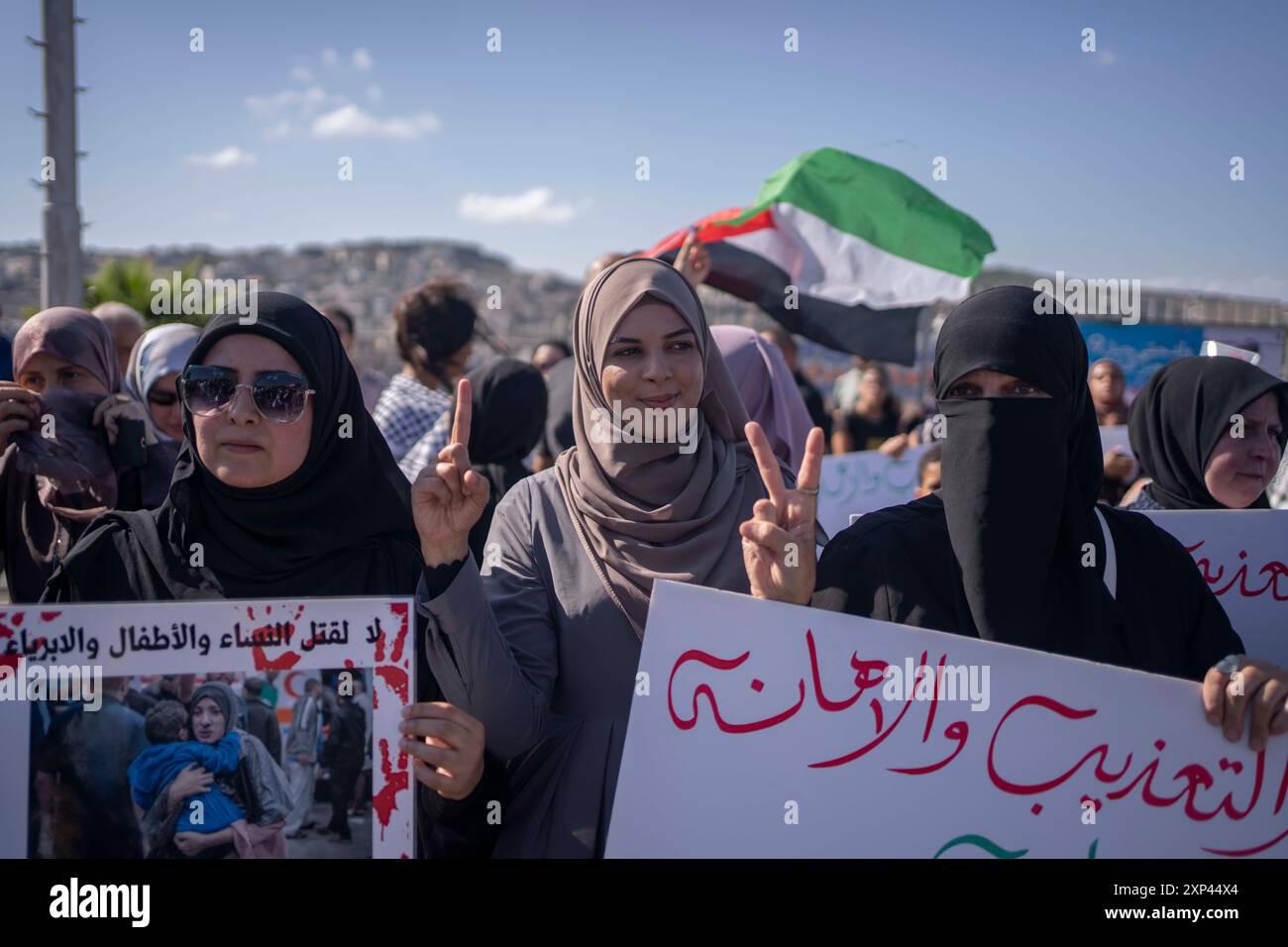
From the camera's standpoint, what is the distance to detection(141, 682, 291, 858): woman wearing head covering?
1844mm

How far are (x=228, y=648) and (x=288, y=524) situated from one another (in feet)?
1.10

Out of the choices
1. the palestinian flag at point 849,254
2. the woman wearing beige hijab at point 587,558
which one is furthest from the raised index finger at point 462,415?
the palestinian flag at point 849,254

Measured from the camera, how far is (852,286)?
19.3ft

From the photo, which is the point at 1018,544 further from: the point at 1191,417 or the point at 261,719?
the point at 1191,417

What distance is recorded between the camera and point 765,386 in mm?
3881

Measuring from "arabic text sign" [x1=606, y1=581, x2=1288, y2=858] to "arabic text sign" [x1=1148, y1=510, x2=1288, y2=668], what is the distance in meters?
0.83

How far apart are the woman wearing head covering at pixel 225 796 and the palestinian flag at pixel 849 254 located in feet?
14.0

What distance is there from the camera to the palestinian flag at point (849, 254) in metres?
5.84

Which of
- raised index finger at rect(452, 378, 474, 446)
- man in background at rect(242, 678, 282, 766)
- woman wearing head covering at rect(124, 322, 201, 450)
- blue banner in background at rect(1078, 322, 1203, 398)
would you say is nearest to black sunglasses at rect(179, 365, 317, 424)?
raised index finger at rect(452, 378, 474, 446)

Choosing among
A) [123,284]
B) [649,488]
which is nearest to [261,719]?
[649,488]

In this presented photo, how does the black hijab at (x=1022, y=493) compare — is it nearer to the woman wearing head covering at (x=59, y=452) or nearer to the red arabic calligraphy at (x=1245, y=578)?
the red arabic calligraphy at (x=1245, y=578)

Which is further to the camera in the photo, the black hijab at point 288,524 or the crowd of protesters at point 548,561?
the black hijab at point 288,524
